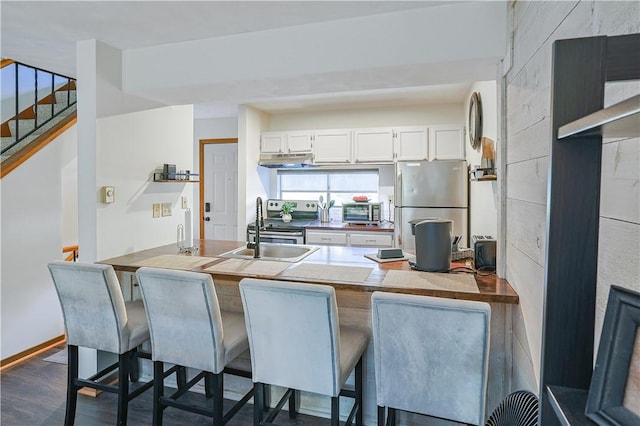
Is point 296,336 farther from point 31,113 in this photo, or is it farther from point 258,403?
point 31,113

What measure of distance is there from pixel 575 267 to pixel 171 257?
2.45m

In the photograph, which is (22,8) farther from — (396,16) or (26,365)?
(26,365)

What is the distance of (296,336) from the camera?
163 cm

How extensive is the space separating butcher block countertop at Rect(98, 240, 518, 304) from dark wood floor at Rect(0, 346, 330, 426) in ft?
2.95

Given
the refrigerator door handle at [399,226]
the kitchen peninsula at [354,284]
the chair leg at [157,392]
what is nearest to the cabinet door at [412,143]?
the refrigerator door handle at [399,226]

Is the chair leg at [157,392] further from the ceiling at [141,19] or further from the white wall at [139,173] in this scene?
the ceiling at [141,19]

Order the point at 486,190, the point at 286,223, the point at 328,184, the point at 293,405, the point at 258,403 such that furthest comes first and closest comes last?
the point at 328,184, the point at 286,223, the point at 486,190, the point at 293,405, the point at 258,403

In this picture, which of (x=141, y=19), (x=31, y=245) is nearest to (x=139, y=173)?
(x=141, y=19)

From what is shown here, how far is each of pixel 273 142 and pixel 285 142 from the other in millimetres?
171

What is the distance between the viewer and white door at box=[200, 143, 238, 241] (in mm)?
5469

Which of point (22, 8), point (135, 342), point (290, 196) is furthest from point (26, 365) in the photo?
point (290, 196)

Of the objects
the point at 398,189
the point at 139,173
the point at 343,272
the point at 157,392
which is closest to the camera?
the point at 157,392

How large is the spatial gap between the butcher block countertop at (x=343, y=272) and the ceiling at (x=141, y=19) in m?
1.45

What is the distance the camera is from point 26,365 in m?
2.86
